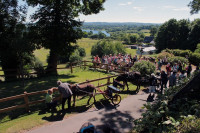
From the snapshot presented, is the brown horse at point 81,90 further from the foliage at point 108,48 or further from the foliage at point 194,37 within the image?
the foliage at point 108,48

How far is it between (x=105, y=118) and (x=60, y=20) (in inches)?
514

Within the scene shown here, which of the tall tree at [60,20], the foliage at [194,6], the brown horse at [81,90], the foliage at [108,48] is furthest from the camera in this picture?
the foliage at [108,48]

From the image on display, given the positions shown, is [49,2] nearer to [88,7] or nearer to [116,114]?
[88,7]

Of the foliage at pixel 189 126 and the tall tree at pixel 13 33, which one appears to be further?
the tall tree at pixel 13 33

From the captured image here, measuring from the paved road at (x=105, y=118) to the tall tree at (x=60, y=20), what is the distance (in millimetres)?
9760

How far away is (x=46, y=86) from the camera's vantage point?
42.4ft

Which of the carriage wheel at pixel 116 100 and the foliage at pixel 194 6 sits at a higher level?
the foliage at pixel 194 6

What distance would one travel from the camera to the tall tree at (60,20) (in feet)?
50.7

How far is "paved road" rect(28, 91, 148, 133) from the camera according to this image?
6.61m

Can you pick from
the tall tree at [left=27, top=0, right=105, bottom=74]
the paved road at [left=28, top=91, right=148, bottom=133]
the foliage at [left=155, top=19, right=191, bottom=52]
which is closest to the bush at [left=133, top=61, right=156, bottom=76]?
the paved road at [left=28, top=91, right=148, bottom=133]

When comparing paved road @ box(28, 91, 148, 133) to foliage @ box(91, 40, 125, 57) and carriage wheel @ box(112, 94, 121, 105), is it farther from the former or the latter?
foliage @ box(91, 40, 125, 57)

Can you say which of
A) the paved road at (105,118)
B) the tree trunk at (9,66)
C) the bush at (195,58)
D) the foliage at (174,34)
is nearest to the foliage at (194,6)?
the bush at (195,58)

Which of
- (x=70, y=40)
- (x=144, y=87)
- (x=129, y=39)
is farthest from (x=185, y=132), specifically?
(x=129, y=39)

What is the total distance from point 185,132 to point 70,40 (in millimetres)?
14920
